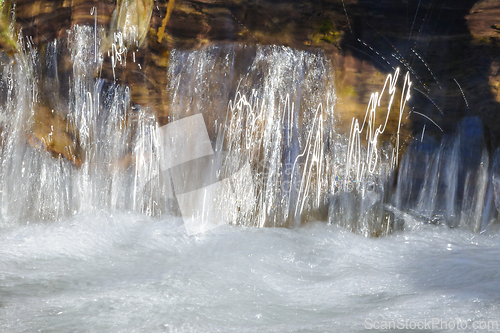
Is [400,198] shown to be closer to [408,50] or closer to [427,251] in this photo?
[427,251]

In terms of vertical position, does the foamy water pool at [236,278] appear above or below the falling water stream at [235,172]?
below

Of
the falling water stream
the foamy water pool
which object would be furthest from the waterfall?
the foamy water pool

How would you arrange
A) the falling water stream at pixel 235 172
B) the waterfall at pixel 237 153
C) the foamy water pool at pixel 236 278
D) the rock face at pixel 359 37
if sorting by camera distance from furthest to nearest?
1. the waterfall at pixel 237 153
2. the rock face at pixel 359 37
3. the falling water stream at pixel 235 172
4. the foamy water pool at pixel 236 278

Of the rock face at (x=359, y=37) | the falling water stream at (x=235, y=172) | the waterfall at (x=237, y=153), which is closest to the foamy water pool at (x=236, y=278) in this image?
the falling water stream at (x=235, y=172)

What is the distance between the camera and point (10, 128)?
4.16 meters

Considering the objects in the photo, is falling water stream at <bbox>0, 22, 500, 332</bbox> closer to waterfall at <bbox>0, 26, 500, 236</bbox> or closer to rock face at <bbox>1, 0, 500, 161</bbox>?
waterfall at <bbox>0, 26, 500, 236</bbox>

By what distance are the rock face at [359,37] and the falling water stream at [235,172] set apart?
14 centimetres

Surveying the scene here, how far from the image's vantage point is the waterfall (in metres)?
3.74

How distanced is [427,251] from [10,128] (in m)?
4.55

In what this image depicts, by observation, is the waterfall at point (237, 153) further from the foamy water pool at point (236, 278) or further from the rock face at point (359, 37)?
the foamy water pool at point (236, 278)

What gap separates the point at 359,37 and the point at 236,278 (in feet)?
8.66

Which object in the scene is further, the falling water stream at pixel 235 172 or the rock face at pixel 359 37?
the rock face at pixel 359 37

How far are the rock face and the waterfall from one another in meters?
0.12

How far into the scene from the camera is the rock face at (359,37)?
11.7 ft
